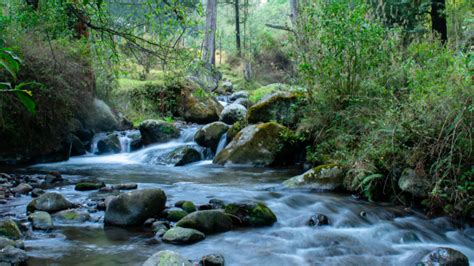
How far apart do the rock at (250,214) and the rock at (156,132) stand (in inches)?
310

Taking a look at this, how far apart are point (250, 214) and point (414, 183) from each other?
2.60 metres

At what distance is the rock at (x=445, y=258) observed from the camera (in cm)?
470

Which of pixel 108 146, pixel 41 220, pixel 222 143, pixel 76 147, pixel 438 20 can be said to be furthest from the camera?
pixel 438 20

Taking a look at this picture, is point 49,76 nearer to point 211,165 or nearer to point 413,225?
point 211,165

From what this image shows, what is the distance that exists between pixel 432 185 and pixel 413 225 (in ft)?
2.26

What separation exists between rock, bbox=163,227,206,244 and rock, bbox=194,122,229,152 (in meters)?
7.20

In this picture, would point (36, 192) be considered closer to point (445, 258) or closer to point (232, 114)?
point (445, 258)

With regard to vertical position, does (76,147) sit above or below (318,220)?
above

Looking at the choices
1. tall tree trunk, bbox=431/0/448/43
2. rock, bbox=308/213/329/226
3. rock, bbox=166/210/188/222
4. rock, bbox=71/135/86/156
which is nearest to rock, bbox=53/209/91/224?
rock, bbox=166/210/188/222

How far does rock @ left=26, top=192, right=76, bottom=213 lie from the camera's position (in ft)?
21.2

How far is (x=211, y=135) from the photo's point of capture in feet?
41.9

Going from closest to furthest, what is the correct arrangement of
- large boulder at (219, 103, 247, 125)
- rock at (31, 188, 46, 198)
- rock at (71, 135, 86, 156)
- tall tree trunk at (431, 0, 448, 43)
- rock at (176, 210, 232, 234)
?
rock at (176, 210, 232, 234) → rock at (31, 188, 46, 198) → rock at (71, 135, 86, 156) → tall tree trunk at (431, 0, 448, 43) → large boulder at (219, 103, 247, 125)

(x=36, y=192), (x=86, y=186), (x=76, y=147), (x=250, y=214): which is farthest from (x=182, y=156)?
(x=250, y=214)

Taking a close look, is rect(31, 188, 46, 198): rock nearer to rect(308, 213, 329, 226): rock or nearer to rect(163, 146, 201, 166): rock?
rect(163, 146, 201, 166): rock
